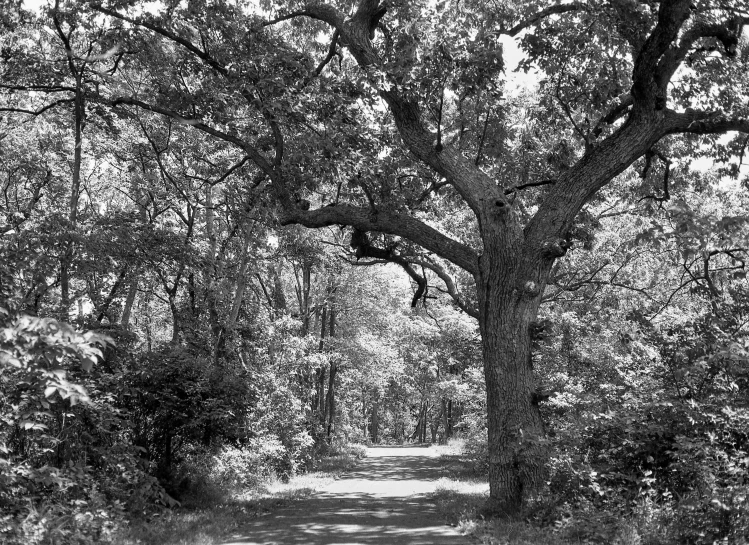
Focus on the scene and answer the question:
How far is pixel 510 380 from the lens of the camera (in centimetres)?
1017

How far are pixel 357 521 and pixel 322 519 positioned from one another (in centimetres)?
63

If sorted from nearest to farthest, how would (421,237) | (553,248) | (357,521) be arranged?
(553,248)
(357,521)
(421,237)

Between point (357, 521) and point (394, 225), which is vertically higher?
point (394, 225)

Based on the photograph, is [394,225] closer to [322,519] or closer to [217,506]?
[322,519]

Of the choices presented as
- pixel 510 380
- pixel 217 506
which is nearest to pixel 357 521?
pixel 217 506

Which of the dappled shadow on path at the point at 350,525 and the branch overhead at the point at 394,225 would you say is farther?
the branch overhead at the point at 394,225

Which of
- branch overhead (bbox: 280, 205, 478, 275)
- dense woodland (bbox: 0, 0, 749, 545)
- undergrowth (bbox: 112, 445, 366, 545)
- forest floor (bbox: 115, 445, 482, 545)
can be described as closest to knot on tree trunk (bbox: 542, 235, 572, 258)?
dense woodland (bbox: 0, 0, 749, 545)

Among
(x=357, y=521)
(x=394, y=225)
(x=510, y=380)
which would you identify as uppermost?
(x=394, y=225)

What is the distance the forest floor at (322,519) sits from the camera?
843cm

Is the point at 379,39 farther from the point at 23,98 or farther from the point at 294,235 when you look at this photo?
the point at 23,98

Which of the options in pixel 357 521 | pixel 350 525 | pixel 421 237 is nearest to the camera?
pixel 350 525

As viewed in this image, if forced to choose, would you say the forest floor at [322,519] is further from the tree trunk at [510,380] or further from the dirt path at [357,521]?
the tree trunk at [510,380]

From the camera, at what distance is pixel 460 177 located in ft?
36.5

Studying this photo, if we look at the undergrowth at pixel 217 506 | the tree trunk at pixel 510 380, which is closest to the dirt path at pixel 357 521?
the undergrowth at pixel 217 506
